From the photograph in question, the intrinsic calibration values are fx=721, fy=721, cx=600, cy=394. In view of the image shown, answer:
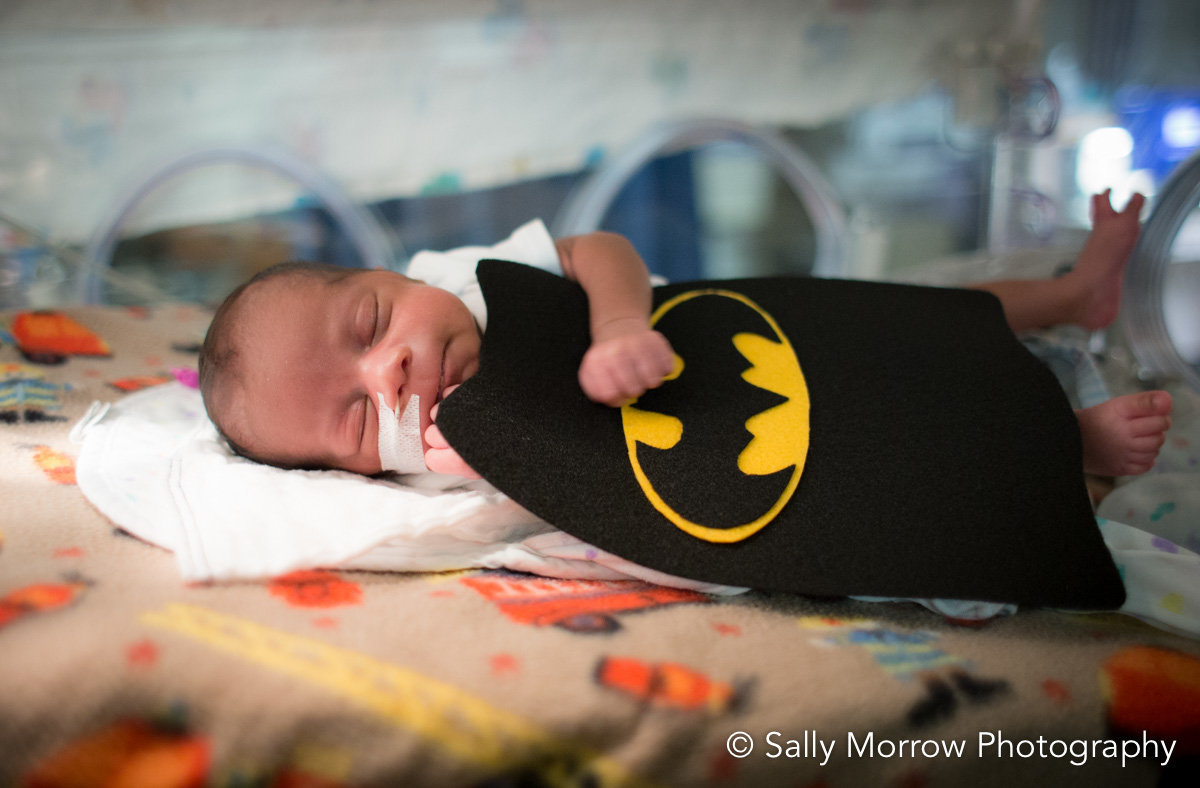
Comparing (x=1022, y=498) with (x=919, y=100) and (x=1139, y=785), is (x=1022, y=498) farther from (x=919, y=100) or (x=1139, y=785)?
(x=919, y=100)

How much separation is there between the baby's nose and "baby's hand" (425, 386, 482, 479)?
54mm

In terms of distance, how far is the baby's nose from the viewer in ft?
2.58

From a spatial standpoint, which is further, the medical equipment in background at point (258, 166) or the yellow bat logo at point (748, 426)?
the medical equipment in background at point (258, 166)

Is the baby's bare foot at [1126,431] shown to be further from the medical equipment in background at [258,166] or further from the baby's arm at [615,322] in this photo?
the medical equipment in background at [258,166]

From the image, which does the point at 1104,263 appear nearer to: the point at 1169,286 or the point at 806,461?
the point at 1169,286

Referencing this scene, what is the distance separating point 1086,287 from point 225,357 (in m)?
1.24

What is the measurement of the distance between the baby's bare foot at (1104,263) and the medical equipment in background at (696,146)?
0.76 meters

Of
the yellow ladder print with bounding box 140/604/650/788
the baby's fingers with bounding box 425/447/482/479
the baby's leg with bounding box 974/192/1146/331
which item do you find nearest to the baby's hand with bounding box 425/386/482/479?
the baby's fingers with bounding box 425/447/482/479

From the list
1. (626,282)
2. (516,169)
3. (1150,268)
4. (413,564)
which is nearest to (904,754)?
(413,564)

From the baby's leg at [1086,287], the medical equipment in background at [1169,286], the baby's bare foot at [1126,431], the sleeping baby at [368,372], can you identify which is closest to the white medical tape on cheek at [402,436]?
the sleeping baby at [368,372]

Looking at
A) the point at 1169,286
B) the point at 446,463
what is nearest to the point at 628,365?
the point at 446,463

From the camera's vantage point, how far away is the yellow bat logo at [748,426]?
74 centimetres

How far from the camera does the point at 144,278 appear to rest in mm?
1757

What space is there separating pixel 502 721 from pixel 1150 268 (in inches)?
59.2
